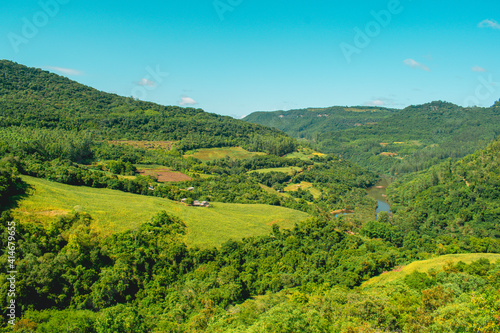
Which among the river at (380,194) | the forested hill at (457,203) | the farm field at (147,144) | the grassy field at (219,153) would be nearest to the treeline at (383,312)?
the forested hill at (457,203)

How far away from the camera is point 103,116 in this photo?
141 meters

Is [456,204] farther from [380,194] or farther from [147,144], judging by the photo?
[147,144]

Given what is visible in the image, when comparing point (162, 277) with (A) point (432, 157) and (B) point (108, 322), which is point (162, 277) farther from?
(A) point (432, 157)

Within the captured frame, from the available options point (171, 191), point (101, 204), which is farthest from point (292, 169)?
point (101, 204)

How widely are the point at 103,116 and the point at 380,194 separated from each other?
12775cm

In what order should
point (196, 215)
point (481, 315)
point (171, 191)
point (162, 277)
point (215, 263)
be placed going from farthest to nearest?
point (171, 191)
point (196, 215)
point (215, 263)
point (162, 277)
point (481, 315)

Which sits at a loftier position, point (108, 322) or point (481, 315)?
point (481, 315)

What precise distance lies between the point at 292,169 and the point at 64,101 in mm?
108541

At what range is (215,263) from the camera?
43000mm

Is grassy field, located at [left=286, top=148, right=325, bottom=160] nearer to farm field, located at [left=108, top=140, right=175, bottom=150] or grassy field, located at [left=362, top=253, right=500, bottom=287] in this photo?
farm field, located at [left=108, top=140, right=175, bottom=150]

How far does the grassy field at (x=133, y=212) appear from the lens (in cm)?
4262

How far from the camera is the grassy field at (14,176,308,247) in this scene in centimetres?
4262

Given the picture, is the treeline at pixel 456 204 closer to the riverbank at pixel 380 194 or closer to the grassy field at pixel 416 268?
the riverbank at pixel 380 194

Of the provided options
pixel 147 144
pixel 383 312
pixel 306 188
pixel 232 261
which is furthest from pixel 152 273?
pixel 147 144
